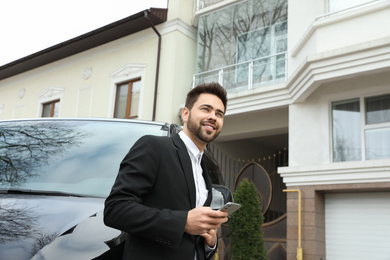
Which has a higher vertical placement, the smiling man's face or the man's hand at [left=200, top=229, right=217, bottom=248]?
the smiling man's face

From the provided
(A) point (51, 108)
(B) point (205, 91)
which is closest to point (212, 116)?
(B) point (205, 91)

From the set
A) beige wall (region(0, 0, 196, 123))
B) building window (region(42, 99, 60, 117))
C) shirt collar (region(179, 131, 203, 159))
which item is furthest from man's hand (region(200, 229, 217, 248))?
building window (region(42, 99, 60, 117))

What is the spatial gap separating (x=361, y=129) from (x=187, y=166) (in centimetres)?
946

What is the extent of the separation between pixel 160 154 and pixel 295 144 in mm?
10157

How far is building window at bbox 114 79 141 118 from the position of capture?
54.7 ft

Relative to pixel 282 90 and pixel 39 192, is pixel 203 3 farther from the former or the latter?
pixel 39 192

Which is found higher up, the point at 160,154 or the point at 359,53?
the point at 359,53

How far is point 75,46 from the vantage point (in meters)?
18.7

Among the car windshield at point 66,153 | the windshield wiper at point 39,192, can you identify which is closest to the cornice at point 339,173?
the car windshield at point 66,153

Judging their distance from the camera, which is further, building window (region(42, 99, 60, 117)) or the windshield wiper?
building window (region(42, 99, 60, 117))

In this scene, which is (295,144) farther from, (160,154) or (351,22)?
(160,154)

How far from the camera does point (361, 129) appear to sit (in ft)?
34.1

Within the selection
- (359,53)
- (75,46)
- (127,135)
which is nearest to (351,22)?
(359,53)

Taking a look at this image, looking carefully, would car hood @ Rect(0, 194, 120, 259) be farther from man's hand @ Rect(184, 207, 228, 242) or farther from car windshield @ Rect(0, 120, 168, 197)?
man's hand @ Rect(184, 207, 228, 242)
